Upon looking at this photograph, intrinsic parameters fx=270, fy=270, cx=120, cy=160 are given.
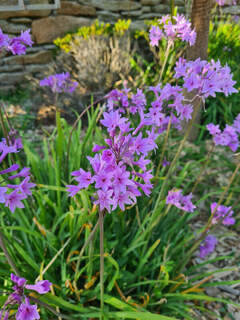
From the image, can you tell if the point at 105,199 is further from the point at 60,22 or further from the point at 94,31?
the point at 60,22

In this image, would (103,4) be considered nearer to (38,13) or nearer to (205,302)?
(38,13)

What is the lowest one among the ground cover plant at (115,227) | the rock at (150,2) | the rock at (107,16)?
the ground cover plant at (115,227)

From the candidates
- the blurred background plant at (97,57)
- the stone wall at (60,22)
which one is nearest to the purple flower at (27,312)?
the blurred background plant at (97,57)

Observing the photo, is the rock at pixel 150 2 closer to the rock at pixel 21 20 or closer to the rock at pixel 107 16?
the rock at pixel 107 16

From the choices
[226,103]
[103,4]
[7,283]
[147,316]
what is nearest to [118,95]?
[147,316]

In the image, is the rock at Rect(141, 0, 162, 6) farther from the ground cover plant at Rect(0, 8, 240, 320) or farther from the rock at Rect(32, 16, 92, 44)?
the ground cover plant at Rect(0, 8, 240, 320)
